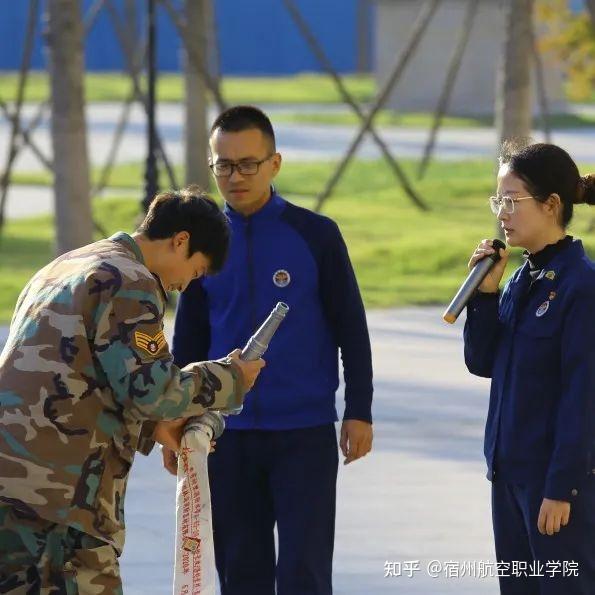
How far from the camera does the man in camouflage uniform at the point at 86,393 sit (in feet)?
12.6

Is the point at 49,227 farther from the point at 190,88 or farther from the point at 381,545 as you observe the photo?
the point at 381,545

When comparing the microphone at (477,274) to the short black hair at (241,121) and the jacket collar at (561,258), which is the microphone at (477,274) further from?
the short black hair at (241,121)

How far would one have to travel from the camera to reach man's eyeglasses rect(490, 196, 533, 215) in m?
4.35

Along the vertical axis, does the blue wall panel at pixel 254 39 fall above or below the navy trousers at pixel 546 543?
above

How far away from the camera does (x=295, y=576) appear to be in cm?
498

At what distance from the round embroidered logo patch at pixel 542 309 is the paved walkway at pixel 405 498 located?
79.3 inches

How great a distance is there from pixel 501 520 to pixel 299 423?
2.73 ft

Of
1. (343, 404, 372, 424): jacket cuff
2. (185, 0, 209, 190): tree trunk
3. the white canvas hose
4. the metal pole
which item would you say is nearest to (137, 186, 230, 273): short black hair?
the white canvas hose

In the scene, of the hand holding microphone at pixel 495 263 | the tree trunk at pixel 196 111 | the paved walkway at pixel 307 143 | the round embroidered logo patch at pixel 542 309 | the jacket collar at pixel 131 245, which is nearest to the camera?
the jacket collar at pixel 131 245

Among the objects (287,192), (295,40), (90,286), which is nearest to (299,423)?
(90,286)

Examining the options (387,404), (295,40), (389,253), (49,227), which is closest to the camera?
(387,404)

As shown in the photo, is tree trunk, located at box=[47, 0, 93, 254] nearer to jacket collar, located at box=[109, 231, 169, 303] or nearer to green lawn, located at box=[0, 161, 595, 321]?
green lawn, located at box=[0, 161, 595, 321]

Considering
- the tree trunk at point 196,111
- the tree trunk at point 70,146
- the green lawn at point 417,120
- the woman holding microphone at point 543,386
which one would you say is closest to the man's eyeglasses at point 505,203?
the woman holding microphone at point 543,386

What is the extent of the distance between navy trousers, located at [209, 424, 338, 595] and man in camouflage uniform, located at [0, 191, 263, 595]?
3.31 feet
